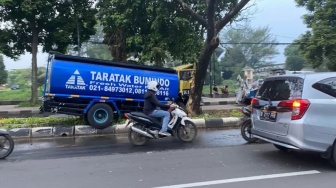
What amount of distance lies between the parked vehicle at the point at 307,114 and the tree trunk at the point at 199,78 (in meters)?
5.42

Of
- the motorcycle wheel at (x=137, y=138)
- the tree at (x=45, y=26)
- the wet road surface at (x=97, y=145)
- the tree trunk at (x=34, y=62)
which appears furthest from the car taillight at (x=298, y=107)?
the tree trunk at (x=34, y=62)

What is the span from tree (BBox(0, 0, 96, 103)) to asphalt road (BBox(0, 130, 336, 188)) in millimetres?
11532

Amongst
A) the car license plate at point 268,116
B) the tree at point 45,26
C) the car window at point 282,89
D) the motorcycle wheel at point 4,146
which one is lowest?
the motorcycle wheel at point 4,146

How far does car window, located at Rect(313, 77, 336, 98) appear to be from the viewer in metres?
5.44

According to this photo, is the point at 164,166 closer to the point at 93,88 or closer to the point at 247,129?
the point at 247,129

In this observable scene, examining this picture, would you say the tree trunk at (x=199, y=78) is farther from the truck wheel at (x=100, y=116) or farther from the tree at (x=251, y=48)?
the tree at (x=251, y=48)

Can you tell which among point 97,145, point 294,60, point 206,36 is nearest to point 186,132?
point 97,145

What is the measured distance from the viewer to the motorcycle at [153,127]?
7.62 metres

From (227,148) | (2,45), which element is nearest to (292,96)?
(227,148)

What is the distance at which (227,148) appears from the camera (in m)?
7.10

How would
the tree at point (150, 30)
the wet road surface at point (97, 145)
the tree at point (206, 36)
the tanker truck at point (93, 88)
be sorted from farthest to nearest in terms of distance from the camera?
the tree at point (150, 30)
the tree at point (206, 36)
the tanker truck at point (93, 88)
the wet road surface at point (97, 145)

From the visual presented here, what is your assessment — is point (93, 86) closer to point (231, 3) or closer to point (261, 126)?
point (261, 126)

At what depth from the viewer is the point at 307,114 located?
5250 millimetres

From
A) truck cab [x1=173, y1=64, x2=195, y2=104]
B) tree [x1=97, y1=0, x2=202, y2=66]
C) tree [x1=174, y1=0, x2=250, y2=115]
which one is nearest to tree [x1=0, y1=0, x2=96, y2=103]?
tree [x1=97, y1=0, x2=202, y2=66]
